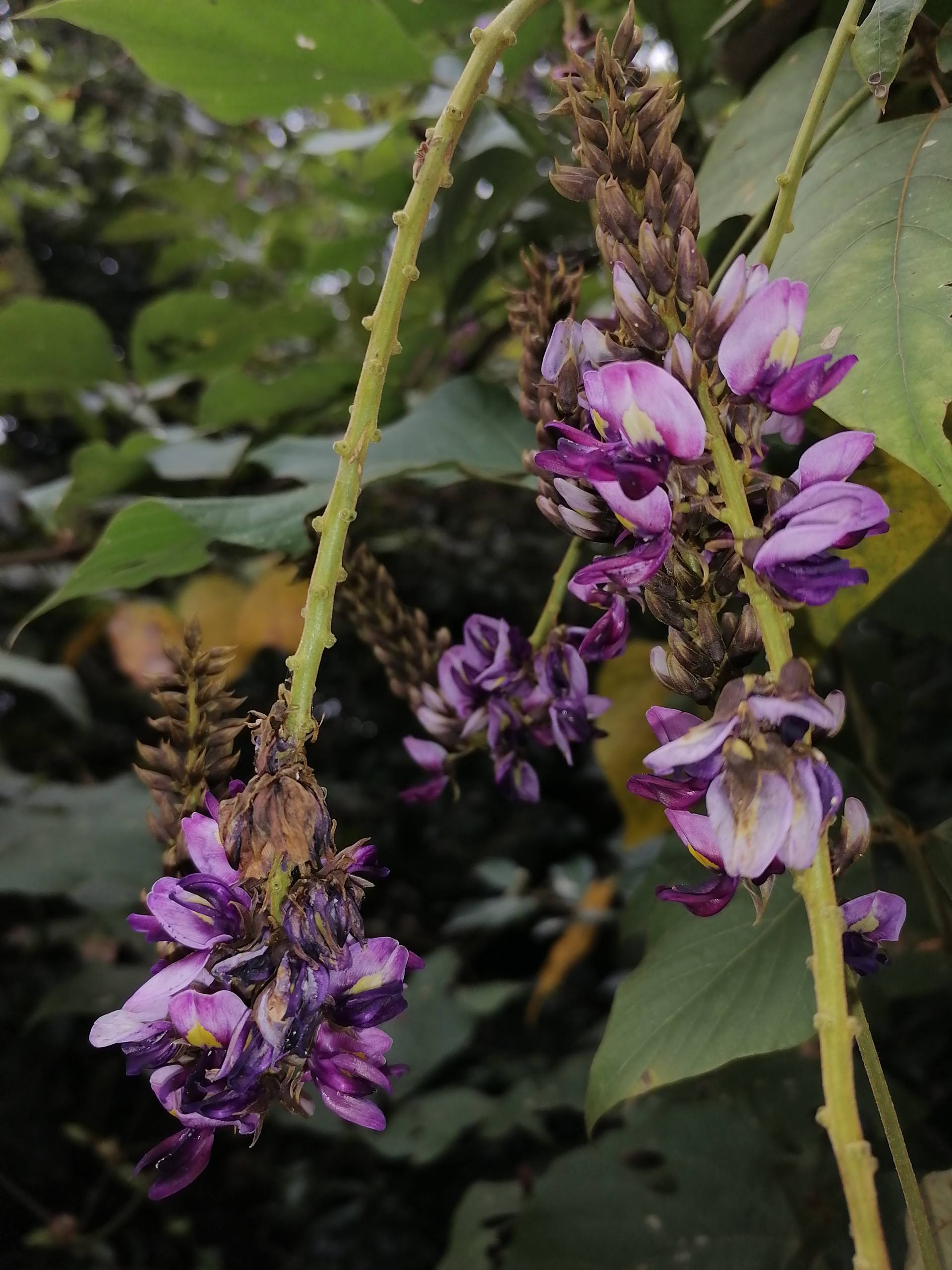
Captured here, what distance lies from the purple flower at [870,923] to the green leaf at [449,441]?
1.19 ft

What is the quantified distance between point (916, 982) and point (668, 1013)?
1.22 ft

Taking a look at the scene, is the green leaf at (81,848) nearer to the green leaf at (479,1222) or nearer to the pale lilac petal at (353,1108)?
the green leaf at (479,1222)

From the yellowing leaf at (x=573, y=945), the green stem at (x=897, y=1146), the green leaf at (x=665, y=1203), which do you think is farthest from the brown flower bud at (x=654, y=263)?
the yellowing leaf at (x=573, y=945)

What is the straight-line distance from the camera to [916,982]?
2.44ft

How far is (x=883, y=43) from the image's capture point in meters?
0.39

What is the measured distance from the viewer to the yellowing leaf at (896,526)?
Result: 0.47 m

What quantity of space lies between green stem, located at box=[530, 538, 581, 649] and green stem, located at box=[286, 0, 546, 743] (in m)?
0.16

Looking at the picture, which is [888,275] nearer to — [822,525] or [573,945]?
[822,525]

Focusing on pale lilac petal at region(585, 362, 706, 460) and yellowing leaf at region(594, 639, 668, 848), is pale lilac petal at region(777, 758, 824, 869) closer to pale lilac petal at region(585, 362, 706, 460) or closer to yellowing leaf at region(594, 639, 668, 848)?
pale lilac petal at region(585, 362, 706, 460)

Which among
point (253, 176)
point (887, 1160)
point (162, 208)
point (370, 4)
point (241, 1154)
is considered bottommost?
point (241, 1154)

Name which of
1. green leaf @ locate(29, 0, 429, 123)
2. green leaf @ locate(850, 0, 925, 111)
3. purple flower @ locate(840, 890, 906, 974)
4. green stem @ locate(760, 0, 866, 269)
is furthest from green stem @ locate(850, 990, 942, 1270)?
green leaf @ locate(29, 0, 429, 123)

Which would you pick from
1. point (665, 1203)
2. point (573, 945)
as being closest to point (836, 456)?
point (665, 1203)

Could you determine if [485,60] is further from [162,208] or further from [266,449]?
[162,208]

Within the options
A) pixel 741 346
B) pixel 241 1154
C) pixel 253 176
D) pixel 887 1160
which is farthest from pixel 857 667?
pixel 253 176
